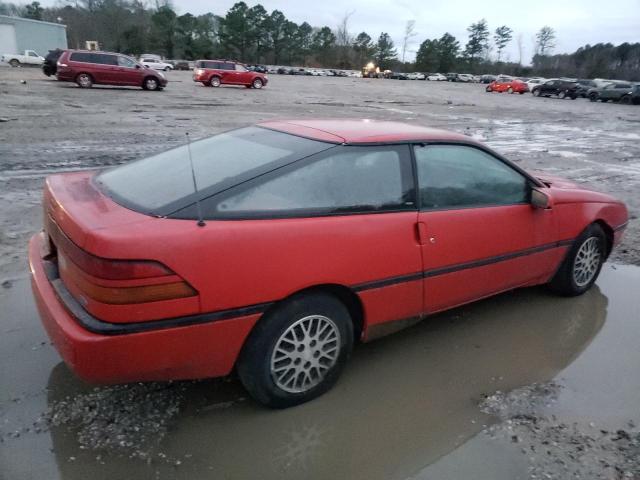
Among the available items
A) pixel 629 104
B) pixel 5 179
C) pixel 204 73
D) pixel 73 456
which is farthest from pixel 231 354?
pixel 629 104

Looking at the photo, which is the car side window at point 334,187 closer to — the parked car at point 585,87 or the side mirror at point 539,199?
the side mirror at point 539,199

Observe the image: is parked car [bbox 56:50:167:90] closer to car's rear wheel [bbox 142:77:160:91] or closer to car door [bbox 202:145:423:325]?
car's rear wheel [bbox 142:77:160:91]

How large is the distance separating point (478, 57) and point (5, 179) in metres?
108

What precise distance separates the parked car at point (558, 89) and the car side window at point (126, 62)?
107 ft

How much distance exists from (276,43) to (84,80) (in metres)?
76.6

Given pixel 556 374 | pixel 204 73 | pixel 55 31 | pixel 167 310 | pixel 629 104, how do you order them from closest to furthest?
pixel 167 310 < pixel 556 374 < pixel 204 73 < pixel 629 104 < pixel 55 31

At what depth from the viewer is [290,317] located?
2.56m

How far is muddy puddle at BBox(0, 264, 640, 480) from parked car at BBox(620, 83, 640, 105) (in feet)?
124

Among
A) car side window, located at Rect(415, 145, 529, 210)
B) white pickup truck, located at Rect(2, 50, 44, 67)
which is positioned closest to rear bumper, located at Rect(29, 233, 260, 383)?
car side window, located at Rect(415, 145, 529, 210)

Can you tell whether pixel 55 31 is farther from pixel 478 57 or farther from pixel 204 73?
pixel 478 57

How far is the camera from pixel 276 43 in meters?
93.1

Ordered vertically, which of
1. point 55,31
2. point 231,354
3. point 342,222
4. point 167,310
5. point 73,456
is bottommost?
point 73,456

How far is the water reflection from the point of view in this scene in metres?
2.36

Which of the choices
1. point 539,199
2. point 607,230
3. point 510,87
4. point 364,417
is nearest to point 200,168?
point 364,417
